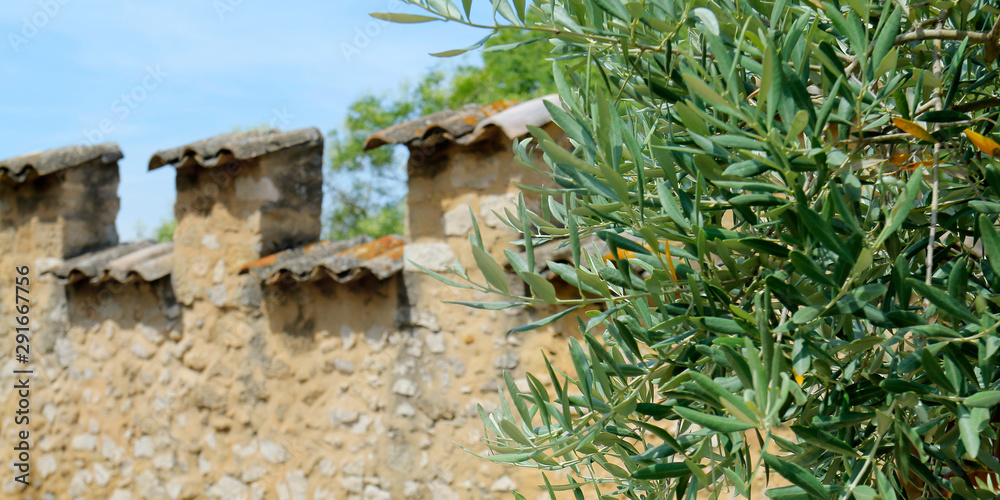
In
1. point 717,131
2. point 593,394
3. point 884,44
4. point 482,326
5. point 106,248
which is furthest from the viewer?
point 106,248

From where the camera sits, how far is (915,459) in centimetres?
96

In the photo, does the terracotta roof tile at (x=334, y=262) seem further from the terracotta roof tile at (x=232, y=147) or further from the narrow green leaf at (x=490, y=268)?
the narrow green leaf at (x=490, y=268)

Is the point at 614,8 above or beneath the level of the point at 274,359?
above

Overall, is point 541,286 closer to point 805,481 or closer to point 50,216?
point 805,481

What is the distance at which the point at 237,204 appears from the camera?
4082 millimetres

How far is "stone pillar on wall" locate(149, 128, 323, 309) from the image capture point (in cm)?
397

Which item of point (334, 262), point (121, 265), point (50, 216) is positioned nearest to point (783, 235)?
point (334, 262)

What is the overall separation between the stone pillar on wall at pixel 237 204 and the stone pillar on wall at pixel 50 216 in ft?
3.00

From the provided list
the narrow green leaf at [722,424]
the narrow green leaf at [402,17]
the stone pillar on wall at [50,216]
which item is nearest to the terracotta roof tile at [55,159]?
the stone pillar on wall at [50,216]

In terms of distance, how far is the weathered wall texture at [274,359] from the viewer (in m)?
3.39

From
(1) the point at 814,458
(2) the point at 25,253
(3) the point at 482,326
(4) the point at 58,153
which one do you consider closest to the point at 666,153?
(1) the point at 814,458

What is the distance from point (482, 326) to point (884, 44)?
8.74 ft

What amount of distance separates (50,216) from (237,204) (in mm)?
1751

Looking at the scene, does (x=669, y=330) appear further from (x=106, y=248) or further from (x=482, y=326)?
(x=106, y=248)
